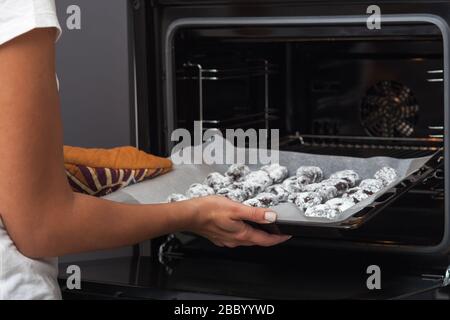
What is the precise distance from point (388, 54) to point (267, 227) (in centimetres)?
68

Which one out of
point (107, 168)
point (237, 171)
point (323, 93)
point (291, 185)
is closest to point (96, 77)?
point (107, 168)

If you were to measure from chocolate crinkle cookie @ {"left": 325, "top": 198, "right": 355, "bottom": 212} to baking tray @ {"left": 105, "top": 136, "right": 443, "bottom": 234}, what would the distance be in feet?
0.13

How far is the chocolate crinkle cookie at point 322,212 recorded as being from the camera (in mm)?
1291

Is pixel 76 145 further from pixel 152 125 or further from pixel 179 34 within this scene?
pixel 179 34

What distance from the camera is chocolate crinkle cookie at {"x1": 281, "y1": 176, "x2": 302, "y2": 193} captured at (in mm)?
1468

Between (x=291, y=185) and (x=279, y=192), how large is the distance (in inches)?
2.2

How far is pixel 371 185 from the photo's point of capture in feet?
4.66

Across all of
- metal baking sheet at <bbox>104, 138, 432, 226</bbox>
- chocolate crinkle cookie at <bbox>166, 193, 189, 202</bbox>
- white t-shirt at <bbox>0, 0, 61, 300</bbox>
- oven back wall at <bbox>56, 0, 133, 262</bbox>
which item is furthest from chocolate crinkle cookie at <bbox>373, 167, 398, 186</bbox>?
white t-shirt at <bbox>0, 0, 61, 300</bbox>

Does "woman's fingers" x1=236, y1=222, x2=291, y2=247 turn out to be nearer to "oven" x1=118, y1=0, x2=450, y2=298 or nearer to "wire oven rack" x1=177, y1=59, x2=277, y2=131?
"oven" x1=118, y1=0, x2=450, y2=298

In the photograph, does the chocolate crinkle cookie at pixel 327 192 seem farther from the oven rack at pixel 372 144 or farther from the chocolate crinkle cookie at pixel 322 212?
the oven rack at pixel 372 144

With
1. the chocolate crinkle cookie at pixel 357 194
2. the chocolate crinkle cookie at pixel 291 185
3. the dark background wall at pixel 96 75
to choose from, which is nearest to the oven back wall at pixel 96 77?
the dark background wall at pixel 96 75
